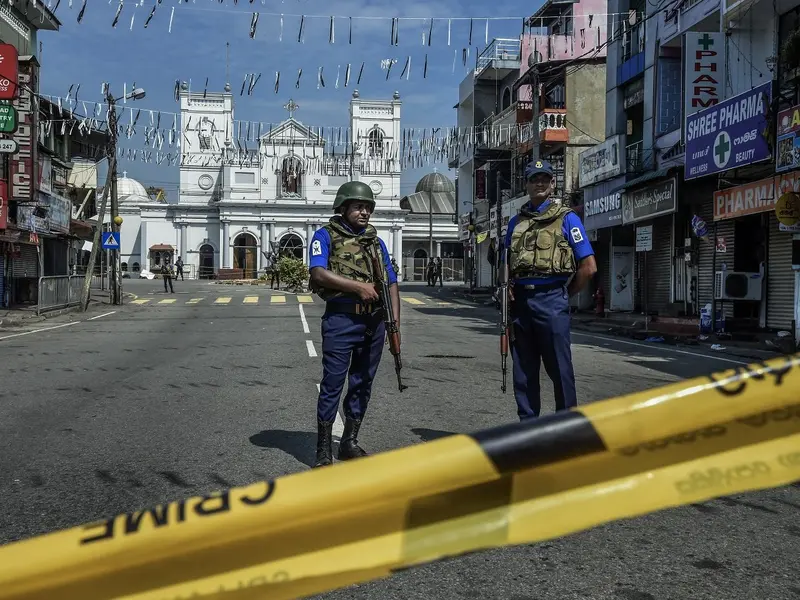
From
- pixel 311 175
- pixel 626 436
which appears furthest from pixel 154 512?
pixel 311 175

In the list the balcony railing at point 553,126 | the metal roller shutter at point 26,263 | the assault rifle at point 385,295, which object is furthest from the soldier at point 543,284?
the balcony railing at point 553,126

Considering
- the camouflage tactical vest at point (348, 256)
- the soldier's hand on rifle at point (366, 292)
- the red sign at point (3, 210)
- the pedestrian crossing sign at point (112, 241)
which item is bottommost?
the soldier's hand on rifle at point (366, 292)

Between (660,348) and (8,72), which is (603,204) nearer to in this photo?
(660,348)

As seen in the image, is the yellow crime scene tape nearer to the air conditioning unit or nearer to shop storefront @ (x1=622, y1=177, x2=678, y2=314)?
the air conditioning unit

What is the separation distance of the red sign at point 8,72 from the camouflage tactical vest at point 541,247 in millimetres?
20987

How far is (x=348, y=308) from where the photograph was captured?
16.7ft

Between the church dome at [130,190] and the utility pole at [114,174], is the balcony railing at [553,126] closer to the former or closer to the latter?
the utility pole at [114,174]

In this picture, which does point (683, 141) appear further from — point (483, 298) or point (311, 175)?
point (311, 175)

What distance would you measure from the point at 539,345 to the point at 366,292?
114cm

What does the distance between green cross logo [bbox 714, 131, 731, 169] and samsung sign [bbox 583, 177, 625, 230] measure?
6606 mm

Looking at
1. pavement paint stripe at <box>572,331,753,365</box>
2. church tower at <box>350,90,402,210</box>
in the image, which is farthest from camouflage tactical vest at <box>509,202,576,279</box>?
church tower at <box>350,90,402,210</box>

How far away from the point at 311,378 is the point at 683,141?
50.1 feet

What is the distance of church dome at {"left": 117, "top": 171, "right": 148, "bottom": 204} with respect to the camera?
80419 millimetres

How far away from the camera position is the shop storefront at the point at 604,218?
25.2 metres
